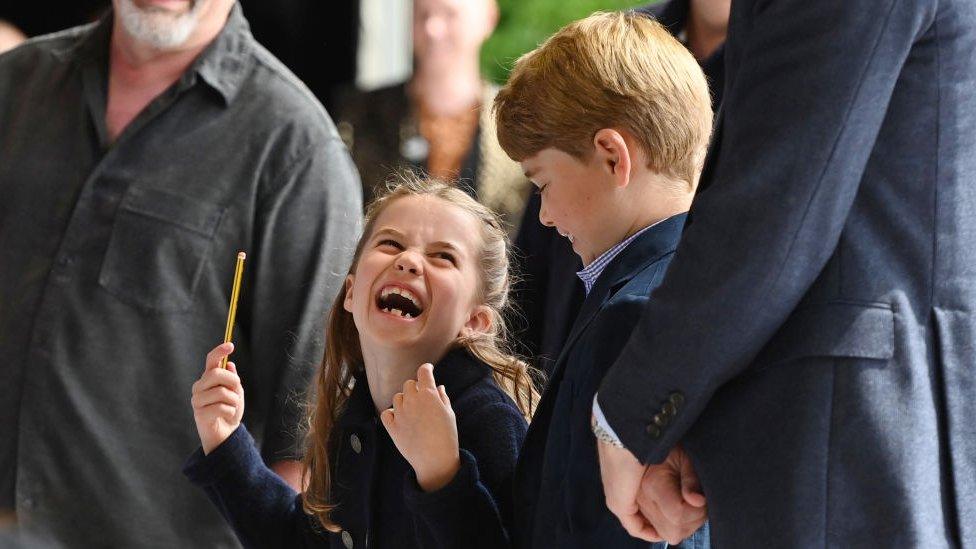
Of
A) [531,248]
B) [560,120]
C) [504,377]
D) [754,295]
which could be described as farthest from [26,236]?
[754,295]

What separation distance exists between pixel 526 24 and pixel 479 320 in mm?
3762

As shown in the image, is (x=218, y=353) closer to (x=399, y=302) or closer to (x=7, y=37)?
(x=399, y=302)

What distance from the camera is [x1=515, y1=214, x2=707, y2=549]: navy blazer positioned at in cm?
190

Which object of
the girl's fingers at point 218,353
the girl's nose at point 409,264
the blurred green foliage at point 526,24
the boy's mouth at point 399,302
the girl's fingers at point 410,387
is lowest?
the blurred green foliage at point 526,24

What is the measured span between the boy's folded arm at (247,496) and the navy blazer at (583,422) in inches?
18.8

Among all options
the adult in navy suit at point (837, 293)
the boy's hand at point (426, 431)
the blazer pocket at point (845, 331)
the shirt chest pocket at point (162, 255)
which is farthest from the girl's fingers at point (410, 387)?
the shirt chest pocket at point (162, 255)

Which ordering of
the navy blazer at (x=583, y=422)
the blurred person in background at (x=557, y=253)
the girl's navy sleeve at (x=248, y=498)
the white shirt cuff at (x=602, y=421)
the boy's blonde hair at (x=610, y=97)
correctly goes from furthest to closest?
the blurred person in background at (x=557, y=253) < the girl's navy sleeve at (x=248, y=498) < the boy's blonde hair at (x=610, y=97) < the navy blazer at (x=583, y=422) < the white shirt cuff at (x=602, y=421)

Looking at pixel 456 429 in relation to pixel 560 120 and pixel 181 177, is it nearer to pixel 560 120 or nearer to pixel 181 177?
pixel 560 120

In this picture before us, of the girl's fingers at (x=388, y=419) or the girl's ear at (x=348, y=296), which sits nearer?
the girl's fingers at (x=388, y=419)

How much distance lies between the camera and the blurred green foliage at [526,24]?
231 inches

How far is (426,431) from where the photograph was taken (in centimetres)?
205

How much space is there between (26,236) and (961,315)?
6.56 ft

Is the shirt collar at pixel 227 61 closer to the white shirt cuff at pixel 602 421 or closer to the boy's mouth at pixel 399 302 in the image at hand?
the boy's mouth at pixel 399 302

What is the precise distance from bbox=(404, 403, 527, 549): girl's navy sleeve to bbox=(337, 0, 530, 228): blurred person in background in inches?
79.0
